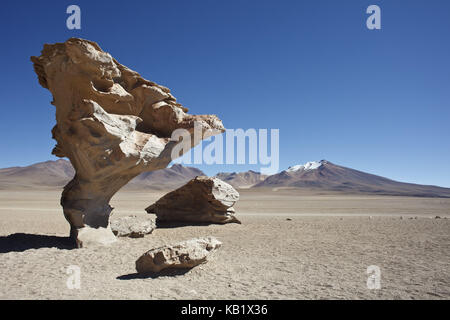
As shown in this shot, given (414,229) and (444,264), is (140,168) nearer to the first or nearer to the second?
(444,264)

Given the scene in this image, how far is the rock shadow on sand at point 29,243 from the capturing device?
30.7 ft

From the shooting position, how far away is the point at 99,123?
363 inches

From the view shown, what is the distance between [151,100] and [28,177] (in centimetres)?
15837

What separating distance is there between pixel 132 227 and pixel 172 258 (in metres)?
6.02

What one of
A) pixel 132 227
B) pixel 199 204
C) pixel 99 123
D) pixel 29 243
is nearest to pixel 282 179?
pixel 199 204

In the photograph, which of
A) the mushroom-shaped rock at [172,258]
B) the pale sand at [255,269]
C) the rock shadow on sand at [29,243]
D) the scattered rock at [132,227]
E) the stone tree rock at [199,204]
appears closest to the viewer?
the pale sand at [255,269]

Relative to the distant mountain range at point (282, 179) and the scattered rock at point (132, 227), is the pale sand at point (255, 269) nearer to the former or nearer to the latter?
the scattered rock at point (132, 227)

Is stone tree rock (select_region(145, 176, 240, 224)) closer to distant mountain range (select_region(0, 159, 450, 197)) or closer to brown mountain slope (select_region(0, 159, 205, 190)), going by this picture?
brown mountain slope (select_region(0, 159, 205, 190))

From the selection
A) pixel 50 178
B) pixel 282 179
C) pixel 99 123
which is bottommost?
pixel 50 178

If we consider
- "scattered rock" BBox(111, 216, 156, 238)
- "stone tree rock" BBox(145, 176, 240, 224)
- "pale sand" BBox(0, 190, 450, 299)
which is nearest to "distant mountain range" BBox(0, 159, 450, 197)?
"stone tree rock" BBox(145, 176, 240, 224)

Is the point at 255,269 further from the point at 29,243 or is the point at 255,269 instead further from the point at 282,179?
the point at 282,179

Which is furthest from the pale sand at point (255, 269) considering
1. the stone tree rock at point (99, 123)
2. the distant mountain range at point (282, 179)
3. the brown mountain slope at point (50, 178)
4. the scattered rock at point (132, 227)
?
the distant mountain range at point (282, 179)

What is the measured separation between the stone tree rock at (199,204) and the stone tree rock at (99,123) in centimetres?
455

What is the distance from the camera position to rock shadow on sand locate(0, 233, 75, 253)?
9.34 m
